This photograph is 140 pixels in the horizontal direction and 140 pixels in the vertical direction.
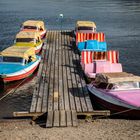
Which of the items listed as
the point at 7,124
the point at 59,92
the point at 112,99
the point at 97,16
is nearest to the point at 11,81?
the point at 59,92

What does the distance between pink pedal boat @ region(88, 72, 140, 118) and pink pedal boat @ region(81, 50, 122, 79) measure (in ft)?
14.9

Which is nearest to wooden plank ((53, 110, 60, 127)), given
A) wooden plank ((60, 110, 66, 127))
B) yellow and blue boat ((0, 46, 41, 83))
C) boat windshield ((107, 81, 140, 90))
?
wooden plank ((60, 110, 66, 127))

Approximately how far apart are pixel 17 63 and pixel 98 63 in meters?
7.42

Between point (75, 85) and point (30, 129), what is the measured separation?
26.3ft

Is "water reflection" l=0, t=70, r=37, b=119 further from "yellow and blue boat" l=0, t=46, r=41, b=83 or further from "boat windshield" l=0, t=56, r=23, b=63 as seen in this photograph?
"boat windshield" l=0, t=56, r=23, b=63

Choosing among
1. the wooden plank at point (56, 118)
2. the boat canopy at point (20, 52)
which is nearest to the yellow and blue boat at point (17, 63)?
the boat canopy at point (20, 52)

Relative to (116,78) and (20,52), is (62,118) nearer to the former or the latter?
(116,78)

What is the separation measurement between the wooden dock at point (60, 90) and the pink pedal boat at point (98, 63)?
83 centimetres

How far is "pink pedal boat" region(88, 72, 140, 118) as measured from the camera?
2262cm

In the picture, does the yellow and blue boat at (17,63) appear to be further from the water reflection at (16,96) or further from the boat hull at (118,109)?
the boat hull at (118,109)

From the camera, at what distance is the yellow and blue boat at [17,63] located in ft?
98.8

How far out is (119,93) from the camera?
77.1 ft

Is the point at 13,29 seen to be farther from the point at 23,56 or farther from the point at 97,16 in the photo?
the point at 23,56

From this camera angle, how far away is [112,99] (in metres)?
23.5
